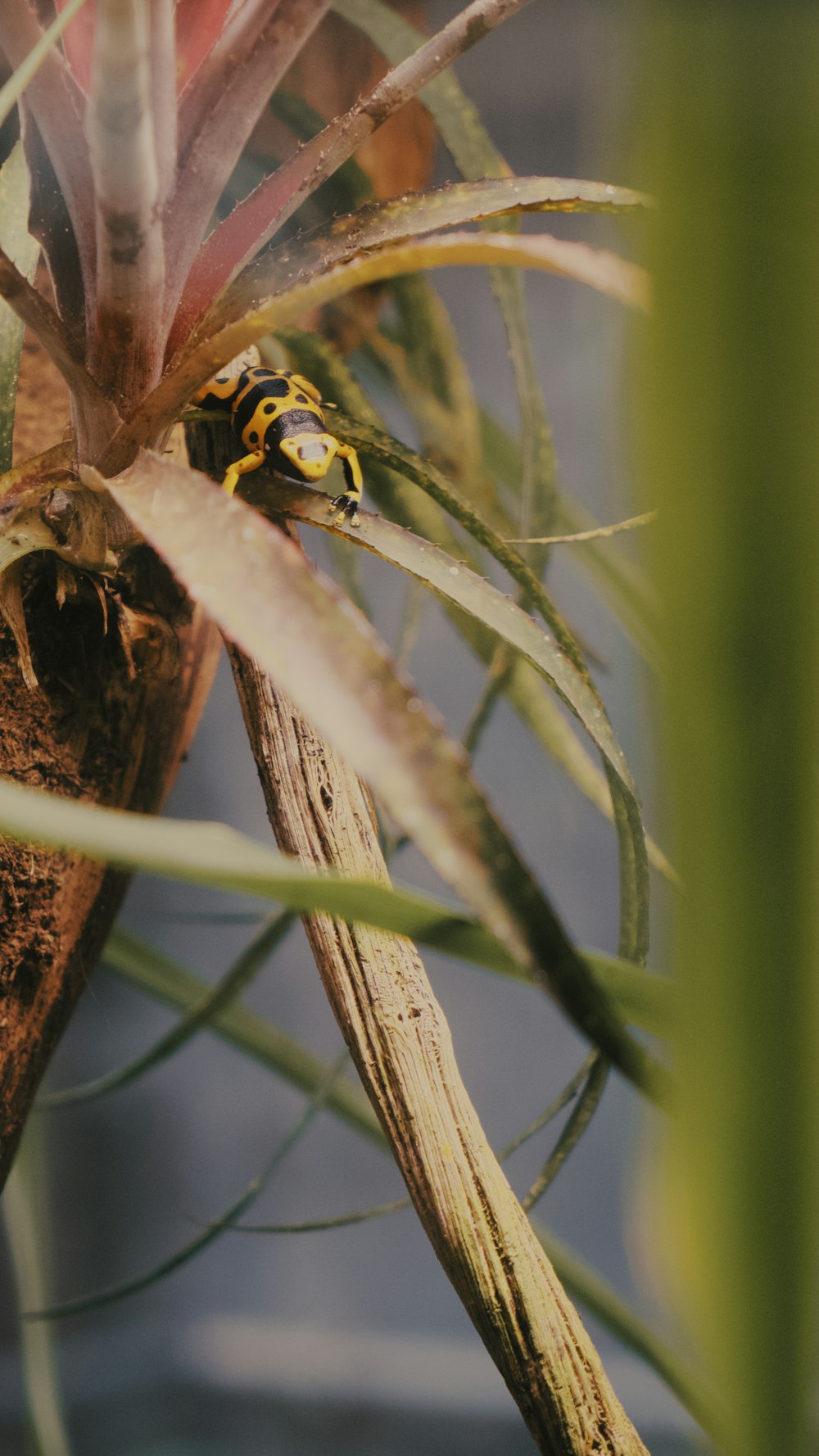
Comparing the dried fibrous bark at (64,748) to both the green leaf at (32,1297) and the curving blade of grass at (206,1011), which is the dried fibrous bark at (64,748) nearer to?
the curving blade of grass at (206,1011)

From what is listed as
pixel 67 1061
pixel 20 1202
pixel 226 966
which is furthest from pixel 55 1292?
pixel 20 1202

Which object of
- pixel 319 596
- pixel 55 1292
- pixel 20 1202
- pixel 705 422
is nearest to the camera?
pixel 705 422

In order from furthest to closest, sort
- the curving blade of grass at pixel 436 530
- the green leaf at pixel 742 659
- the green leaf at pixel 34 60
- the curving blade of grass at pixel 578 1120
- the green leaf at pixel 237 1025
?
1. the green leaf at pixel 237 1025
2. the curving blade of grass at pixel 436 530
3. the curving blade of grass at pixel 578 1120
4. the green leaf at pixel 34 60
5. the green leaf at pixel 742 659

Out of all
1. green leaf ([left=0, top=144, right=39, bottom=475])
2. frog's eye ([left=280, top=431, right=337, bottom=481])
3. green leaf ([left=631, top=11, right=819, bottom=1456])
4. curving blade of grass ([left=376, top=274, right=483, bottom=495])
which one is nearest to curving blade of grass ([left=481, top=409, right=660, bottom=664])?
curving blade of grass ([left=376, top=274, right=483, bottom=495])

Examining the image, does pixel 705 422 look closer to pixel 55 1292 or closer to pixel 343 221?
pixel 343 221

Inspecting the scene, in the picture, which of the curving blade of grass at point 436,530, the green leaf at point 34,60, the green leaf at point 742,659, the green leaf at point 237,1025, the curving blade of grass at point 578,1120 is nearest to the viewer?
the green leaf at point 742,659

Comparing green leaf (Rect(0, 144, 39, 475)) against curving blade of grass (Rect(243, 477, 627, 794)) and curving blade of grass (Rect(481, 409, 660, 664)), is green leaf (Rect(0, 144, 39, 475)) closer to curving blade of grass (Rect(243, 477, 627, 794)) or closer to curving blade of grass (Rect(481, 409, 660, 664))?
curving blade of grass (Rect(243, 477, 627, 794))

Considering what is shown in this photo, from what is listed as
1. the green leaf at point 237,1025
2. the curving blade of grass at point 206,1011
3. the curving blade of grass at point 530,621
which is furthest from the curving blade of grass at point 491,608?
the green leaf at point 237,1025

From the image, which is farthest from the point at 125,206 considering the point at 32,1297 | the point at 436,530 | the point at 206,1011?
the point at 32,1297
